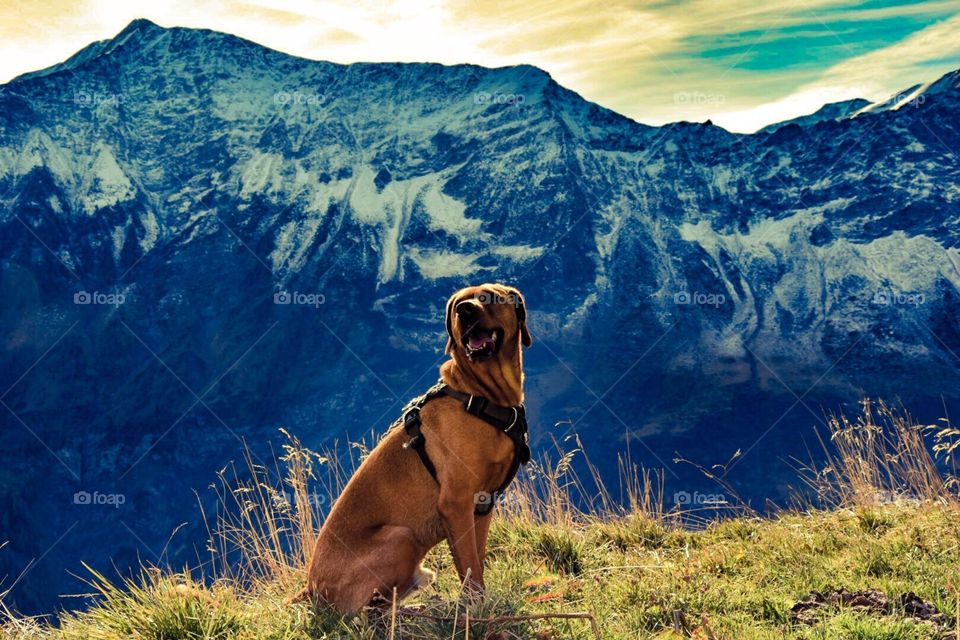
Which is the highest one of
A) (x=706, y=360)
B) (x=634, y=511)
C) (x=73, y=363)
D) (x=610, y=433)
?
(x=634, y=511)

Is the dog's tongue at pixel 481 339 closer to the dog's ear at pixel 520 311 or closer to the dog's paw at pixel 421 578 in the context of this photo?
the dog's ear at pixel 520 311

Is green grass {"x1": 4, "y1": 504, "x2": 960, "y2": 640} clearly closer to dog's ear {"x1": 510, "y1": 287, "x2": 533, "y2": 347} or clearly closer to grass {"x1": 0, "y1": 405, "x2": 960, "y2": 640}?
grass {"x1": 0, "y1": 405, "x2": 960, "y2": 640}

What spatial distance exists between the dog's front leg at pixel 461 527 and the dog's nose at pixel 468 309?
40.4 inches

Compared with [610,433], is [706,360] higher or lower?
higher

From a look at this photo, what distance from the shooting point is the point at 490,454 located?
14.3ft

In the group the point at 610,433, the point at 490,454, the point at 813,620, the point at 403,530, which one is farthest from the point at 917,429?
the point at 610,433

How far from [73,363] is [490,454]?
214m

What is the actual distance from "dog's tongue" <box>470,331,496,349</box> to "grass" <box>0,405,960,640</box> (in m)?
1.40

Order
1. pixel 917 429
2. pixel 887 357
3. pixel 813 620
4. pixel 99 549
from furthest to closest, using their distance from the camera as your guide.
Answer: pixel 887 357
pixel 99 549
pixel 917 429
pixel 813 620

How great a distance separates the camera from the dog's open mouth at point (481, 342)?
4.50m

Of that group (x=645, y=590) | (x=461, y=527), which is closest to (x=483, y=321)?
(x=461, y=527)

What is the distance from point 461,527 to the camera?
422 centimetres

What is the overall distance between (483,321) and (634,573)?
1.97 meters

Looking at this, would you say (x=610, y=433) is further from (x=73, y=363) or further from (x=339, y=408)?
(x=73, y=363)
